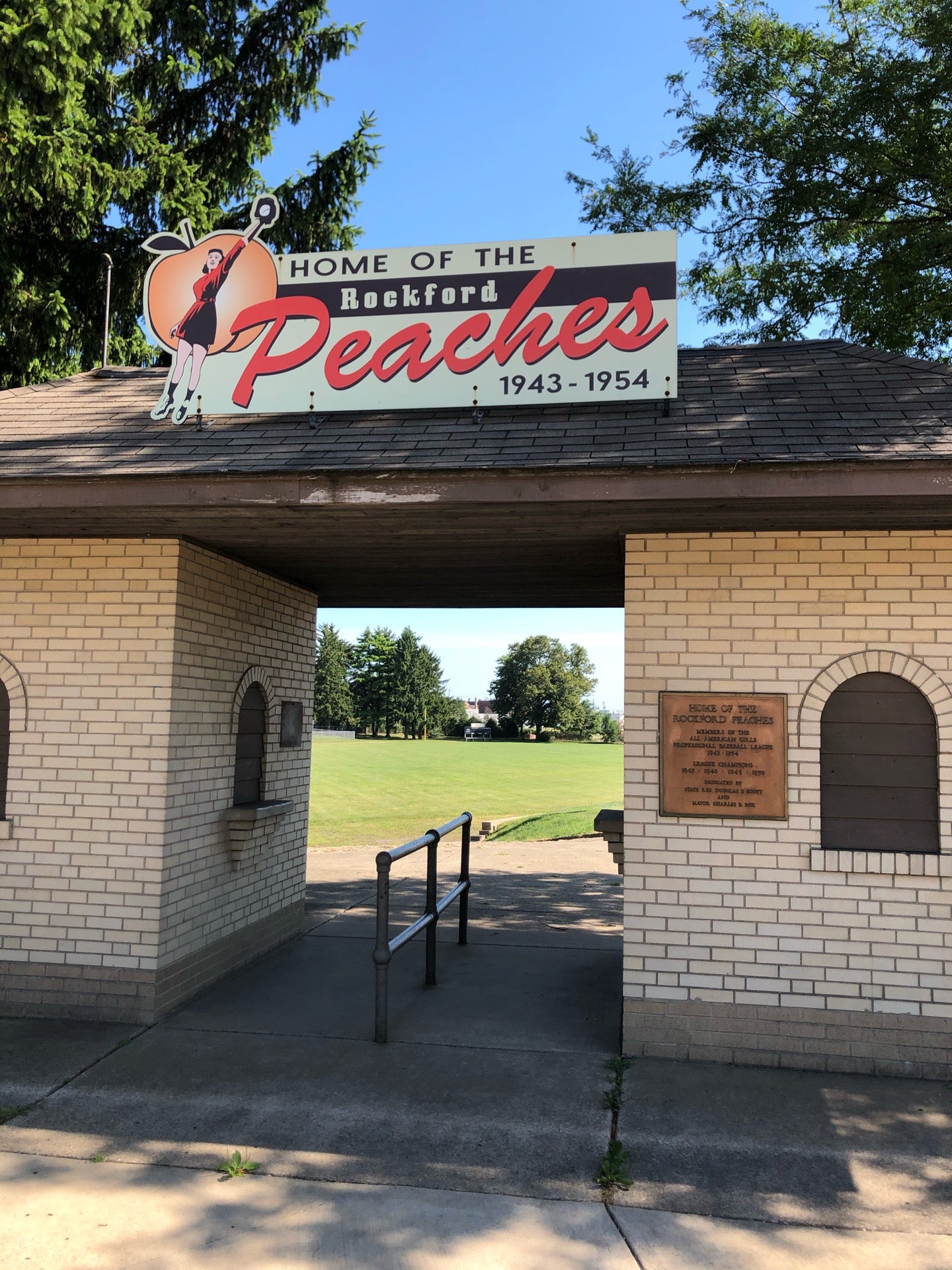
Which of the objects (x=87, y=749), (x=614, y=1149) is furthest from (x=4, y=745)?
(x=614, y=1149)

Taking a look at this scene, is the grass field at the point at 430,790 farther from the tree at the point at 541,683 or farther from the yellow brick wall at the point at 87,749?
the tree at the point at 541,683

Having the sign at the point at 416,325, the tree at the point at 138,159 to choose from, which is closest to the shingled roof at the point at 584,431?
the sign at the point at 416,325

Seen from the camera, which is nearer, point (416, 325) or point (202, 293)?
point (416, 325)

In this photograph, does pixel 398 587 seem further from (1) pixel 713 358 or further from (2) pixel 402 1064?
(2) pixel 402 1064

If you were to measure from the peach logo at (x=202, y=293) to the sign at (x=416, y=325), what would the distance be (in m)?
0.01

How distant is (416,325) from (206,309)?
1.51 metres

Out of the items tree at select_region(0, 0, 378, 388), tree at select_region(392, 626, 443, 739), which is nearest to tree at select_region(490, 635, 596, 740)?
tree at select_region(392, 626, 443, 739)

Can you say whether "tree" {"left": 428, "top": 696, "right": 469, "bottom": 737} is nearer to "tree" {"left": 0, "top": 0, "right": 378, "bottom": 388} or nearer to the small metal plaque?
"tree" {"left": 0, "top": 0, "right": 378, "bottom": 388}

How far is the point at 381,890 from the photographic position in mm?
5379

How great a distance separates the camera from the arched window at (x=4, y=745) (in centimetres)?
613

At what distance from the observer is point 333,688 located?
3871 inches

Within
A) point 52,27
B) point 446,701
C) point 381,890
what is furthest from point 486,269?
point 446,701

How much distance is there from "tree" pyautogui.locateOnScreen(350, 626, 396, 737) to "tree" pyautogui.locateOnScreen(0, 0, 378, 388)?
279 ft

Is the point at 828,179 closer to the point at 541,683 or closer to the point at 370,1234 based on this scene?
the point at 370,1234
